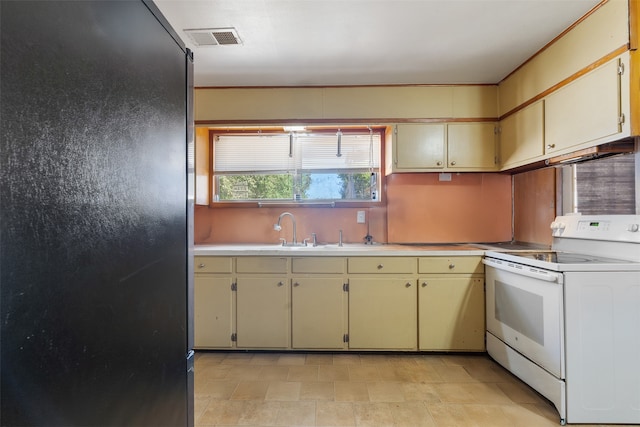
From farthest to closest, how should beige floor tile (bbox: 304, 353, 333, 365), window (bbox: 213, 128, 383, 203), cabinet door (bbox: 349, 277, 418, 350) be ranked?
window (bbox: 213, 128, 383, 203)
cabinet door (bbox: 349, 277, 418, 350)
beige floor tile (bbox: 304, 353, 333, 365)

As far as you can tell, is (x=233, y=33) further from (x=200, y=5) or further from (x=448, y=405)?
(x=448, y=405)

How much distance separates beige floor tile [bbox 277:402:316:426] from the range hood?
2.33 m

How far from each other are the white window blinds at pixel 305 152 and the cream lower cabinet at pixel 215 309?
1151 mm

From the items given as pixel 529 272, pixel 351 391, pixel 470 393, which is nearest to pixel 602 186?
pixel 529 272

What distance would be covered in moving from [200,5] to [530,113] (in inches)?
95.9

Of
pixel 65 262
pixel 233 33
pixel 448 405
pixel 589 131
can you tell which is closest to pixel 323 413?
pixel 448 405

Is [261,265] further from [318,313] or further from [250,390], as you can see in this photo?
[250,390]

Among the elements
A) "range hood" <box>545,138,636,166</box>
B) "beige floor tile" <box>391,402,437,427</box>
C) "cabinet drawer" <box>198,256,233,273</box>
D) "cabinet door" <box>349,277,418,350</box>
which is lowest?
"beige floor tile" <box>391,402,437,427</box>

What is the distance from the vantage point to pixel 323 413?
1802 millimetres

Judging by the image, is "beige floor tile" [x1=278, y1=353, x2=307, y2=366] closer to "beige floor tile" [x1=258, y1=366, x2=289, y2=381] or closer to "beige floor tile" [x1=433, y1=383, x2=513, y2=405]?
"beige floor tile" [x1=258, y1=366, x2=289, y2=381]

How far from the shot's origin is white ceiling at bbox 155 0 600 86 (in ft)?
5.82

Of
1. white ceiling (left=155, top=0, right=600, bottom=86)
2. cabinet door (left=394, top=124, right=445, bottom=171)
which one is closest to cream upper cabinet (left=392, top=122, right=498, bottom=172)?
cabinet door (left=394, top=124, right=445, bottom=171)

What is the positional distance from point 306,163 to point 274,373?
6.33 ft

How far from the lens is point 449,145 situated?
2742mm
